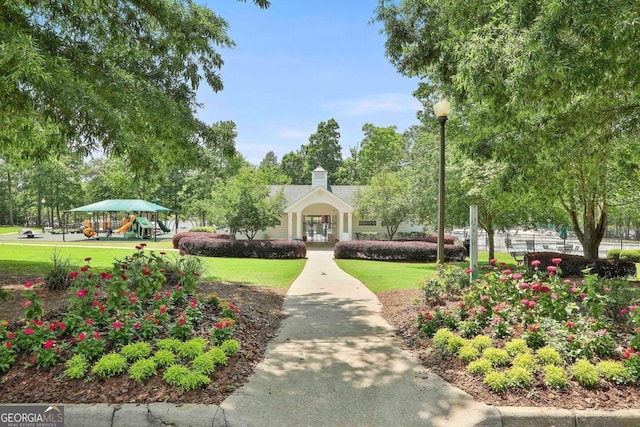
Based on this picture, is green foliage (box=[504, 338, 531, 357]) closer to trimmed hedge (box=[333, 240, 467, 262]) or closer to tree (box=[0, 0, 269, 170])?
tree (box=[0, 0, 269, 170])

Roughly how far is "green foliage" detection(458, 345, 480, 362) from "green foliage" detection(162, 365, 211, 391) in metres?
2.77

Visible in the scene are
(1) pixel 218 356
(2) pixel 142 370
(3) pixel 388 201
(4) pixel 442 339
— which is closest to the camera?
(2) pixel 142 370

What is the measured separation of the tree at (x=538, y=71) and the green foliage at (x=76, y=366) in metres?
5.47

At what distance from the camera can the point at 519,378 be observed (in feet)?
12.6

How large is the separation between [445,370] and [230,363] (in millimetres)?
2408

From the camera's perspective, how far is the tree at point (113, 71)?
466cm

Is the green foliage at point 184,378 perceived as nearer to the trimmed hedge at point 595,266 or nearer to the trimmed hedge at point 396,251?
the trimmed hedge at point 595,266

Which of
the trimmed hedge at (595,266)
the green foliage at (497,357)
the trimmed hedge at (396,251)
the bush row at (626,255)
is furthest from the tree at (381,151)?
the green foliage at (497,357)

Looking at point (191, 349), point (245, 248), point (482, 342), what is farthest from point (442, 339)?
point (245, 248)

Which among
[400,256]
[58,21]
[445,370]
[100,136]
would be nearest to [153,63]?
[58,21]

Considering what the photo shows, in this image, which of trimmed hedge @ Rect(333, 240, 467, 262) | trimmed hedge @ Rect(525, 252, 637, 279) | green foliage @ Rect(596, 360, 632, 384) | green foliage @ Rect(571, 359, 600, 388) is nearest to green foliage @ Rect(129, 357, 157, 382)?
green foliage @ Rect(571, 359, 600, 388)

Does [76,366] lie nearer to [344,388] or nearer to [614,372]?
[344,388]

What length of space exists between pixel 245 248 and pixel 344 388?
1586 centimetres

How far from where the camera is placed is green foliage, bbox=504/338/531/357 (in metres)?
4.38
